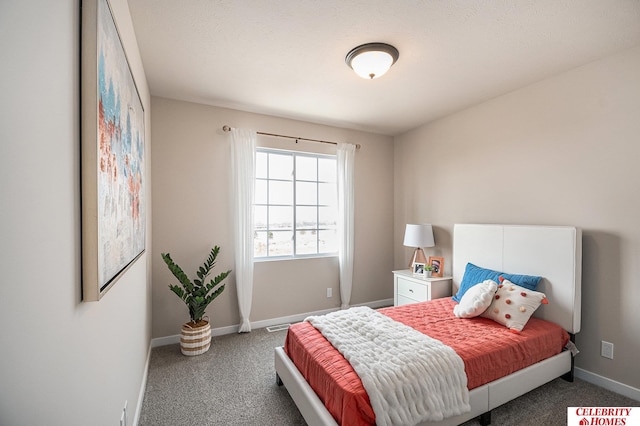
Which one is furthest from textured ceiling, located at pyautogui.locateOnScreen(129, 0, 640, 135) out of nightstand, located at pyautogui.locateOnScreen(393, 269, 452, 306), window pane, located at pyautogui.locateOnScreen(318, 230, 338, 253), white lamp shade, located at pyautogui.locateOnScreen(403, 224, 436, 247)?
nightstand, located at pyautogui.locateOnScreen(393, 269, 452, 306)

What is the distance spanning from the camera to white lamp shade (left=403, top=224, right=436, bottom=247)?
371 centimetres

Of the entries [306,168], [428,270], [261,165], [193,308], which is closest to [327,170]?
[306,168]

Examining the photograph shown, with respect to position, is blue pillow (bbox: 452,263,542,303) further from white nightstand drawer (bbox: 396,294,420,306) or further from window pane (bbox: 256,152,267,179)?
window pane (bbox: 256,152,267,179)

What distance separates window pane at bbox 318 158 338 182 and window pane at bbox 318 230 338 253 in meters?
0.76

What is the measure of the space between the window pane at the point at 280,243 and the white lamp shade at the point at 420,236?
61.4 inches

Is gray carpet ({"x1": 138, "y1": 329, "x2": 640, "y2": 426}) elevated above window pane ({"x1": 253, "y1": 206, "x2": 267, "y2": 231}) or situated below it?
below

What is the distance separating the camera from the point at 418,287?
3510mm

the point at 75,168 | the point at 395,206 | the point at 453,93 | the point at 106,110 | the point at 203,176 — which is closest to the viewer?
the point at 75,168

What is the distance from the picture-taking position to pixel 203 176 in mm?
3354

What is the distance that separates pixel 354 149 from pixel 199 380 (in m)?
3.28

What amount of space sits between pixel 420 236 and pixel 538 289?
1.37m

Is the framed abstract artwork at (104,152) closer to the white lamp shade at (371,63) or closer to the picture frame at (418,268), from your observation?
the white lamp shade at (371,63)

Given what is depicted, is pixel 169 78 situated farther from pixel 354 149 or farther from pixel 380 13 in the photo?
pixel 354 149

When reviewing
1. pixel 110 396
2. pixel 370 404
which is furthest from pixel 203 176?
pixel 370 404
